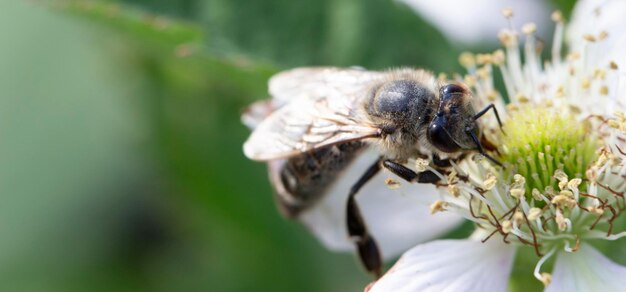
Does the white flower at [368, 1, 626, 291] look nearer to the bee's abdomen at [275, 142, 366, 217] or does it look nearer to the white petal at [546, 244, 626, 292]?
the white petal at [546, 244, 626, 292]

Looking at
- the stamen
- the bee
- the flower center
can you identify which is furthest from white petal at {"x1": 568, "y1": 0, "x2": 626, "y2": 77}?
the stamen

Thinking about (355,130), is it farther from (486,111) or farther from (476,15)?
(476,15)

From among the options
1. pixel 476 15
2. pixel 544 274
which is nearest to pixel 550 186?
pixel 544 274

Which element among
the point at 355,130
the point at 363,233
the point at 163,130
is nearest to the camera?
the point at 355,130

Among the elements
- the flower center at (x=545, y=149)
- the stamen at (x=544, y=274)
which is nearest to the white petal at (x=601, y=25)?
the flower center at (x=545, y=149)

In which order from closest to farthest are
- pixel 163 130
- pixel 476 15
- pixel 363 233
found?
pixel 363 233
pixel 163 130
pixel 476 15
